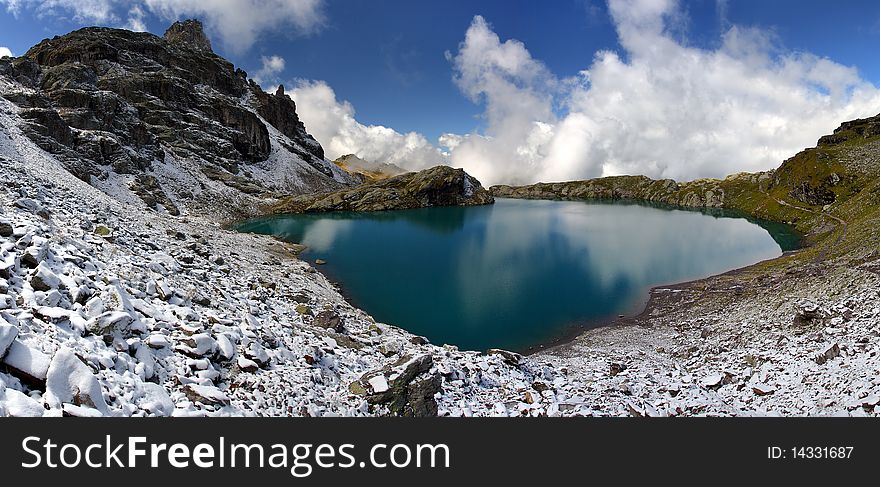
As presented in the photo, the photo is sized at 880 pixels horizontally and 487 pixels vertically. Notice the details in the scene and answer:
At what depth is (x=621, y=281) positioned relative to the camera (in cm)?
4366

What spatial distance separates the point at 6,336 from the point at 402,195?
135557mm

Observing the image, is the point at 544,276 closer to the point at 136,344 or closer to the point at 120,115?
the point at 136,344

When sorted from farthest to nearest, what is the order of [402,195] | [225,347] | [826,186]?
[402,195], [826,186], [225,347]

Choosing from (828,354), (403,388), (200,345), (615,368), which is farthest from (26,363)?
(828,354)

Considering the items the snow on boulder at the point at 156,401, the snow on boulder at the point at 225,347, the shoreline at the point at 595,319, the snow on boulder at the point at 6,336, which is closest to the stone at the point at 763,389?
the shoreline at the point at 595,319

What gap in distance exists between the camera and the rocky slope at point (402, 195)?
394 ft

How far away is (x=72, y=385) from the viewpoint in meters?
7.64

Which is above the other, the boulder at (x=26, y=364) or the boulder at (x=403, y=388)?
the boulder at (x=26, y=364)

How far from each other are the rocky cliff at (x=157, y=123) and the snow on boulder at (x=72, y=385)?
7127 centimetres

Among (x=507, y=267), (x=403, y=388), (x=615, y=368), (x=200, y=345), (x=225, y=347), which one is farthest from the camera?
(x=507, y=267)

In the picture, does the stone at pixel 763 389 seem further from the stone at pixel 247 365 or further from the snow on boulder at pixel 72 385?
the snow on boulder at pixel 72 385

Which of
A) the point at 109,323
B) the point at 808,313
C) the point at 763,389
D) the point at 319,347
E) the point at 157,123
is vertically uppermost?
the point at 157,123

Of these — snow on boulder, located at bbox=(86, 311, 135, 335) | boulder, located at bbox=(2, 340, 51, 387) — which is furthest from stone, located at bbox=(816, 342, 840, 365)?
snow on boulder, located at bbox=(86, 311, 135, 335)

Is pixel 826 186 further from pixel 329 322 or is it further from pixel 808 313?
pixel 329 322
